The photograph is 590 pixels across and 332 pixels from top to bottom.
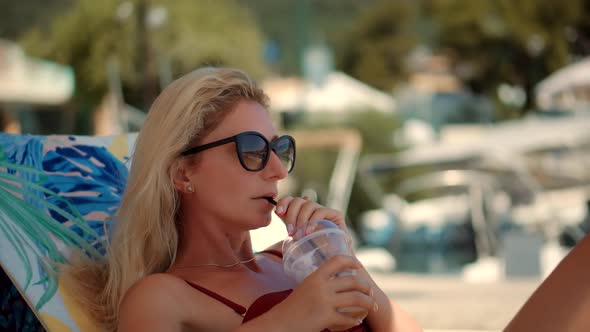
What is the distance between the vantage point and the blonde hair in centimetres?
154

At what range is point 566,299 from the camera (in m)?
1.36

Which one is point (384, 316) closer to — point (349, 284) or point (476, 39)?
point (349, 284)

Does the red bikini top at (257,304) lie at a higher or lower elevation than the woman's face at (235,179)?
lower

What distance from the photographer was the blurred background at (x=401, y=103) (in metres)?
9.80

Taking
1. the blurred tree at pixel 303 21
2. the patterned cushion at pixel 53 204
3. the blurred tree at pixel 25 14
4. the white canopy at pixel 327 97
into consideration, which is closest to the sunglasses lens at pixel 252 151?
the patterned cushion at pixel 53 204

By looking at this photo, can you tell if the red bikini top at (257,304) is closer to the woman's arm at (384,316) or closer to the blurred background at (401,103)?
the woman's arm at (384,316)

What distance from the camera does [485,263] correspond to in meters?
→ 9.53

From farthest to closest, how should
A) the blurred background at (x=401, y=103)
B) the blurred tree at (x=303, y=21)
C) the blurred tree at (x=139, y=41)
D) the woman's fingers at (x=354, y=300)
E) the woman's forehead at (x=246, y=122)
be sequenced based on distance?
the blurred tree at (x=303, y=21)
the blurred tree at (x=139, y=41)
the blurred background at (x=401, y=103)
the woman's forehead at (x=246, y=122)
the woman's fingers at (x=354, y=300)

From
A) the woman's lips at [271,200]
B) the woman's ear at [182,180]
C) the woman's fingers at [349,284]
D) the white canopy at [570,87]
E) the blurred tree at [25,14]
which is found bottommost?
the woman's fingers at [349,284]

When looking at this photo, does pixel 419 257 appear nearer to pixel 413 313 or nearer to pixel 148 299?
pixel 413 313

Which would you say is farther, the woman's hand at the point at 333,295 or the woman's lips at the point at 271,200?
the woman's lips at the point at 271,200

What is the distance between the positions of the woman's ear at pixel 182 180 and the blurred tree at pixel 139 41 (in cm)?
1795

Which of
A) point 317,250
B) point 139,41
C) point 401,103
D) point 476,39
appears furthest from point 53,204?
point 476,39

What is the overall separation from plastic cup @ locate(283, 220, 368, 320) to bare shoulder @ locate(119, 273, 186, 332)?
0.74 feet
